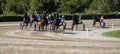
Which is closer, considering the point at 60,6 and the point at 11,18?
the point at 11,18

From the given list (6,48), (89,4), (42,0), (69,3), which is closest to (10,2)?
(42,0)

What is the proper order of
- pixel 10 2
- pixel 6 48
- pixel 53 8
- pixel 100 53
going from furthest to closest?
1. pixel 53 8
2. pixel 10 2
3. pixel 6 48
4. pixel 100 53

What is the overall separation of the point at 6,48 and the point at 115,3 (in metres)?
65.3

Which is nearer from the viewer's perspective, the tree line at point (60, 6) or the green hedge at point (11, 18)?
the green hedge at point (11, 18)

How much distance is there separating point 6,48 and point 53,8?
66.7m

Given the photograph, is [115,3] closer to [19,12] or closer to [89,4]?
[89,4]

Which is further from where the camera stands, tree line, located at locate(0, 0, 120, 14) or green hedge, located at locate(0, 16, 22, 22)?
tree line, located at locate(0, 0, 120, 14)

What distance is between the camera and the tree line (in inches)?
3059

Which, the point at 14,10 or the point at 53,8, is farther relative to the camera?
the point at 53,8

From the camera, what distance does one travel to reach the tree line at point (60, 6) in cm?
7769

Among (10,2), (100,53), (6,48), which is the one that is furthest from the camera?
(10,2)

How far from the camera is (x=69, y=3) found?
266ft

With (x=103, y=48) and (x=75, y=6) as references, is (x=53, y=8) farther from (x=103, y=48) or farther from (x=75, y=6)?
(x=103, y=48)

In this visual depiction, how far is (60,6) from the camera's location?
3258 inches
